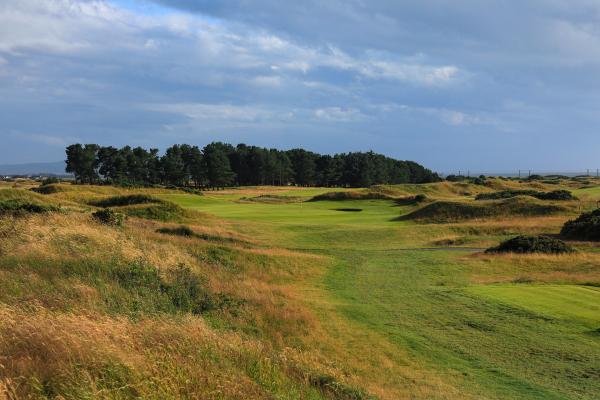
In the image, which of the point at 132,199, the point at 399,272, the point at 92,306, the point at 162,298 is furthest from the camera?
the point at 132,199

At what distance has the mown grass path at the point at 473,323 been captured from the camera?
33.5ft

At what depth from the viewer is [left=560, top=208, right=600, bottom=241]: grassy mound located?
105 feet

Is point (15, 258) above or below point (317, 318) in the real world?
above

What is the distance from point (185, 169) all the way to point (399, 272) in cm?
10550

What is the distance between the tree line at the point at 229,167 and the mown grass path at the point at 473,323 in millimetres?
88089

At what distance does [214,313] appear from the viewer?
12.1 metres

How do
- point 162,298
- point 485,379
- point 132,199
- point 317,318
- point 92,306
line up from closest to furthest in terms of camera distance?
point 92,306
point 485,379
point 162,298
point 317,318
point 132,199

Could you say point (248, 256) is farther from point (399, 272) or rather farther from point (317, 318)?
point (317, 318)

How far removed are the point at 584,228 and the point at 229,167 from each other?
9812 cm

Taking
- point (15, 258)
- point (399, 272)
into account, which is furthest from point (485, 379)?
point (399, 272)

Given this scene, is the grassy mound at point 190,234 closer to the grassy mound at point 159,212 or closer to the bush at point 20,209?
the bush at point 20,209

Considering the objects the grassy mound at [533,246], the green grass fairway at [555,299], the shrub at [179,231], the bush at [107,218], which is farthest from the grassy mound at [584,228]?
the bush at [107,218]

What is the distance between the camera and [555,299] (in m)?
15.9

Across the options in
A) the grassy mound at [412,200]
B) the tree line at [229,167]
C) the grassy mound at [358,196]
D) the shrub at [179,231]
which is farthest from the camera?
the tree line at [229,167]
